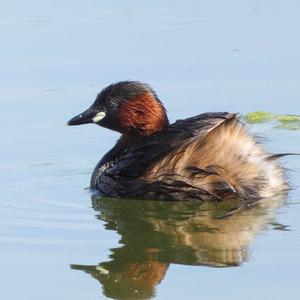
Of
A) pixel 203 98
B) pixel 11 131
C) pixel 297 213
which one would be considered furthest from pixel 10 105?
pixel 297 213

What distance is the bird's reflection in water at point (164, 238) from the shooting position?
747 centimetres

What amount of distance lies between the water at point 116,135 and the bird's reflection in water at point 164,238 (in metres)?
0.01

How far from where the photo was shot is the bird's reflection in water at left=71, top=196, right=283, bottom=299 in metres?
7.47

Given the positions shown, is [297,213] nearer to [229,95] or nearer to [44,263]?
[44,263]

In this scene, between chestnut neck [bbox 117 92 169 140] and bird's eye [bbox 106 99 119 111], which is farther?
bird's eye [bbox 106 99 119 111]

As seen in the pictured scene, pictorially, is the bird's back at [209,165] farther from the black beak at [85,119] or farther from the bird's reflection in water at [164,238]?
the black beak at [85,119]

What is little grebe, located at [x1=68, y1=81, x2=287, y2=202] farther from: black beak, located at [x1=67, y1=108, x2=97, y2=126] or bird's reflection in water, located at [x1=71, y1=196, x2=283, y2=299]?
black beak, located at [x1=67, y1=108, x2=97, y2=126]

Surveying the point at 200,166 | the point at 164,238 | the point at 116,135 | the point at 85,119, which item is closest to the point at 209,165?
the point at 200,166

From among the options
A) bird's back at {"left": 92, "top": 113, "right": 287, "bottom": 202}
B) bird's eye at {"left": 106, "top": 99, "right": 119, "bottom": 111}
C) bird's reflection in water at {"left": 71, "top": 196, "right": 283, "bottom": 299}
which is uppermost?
bird's eye at {"left": 106, "top": 99, "right": 119, "bottom": 111}

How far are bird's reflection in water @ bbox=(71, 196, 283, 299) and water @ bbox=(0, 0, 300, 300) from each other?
0.5 inches

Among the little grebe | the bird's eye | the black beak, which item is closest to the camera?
the little grebe

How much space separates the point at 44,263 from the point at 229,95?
13.1ft

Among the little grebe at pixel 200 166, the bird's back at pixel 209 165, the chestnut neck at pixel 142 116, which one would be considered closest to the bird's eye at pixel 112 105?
the chestnut neck at pixel 142 116

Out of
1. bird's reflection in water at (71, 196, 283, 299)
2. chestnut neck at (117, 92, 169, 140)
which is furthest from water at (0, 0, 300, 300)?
chestnut neck at (117, 92, 169, 140)
